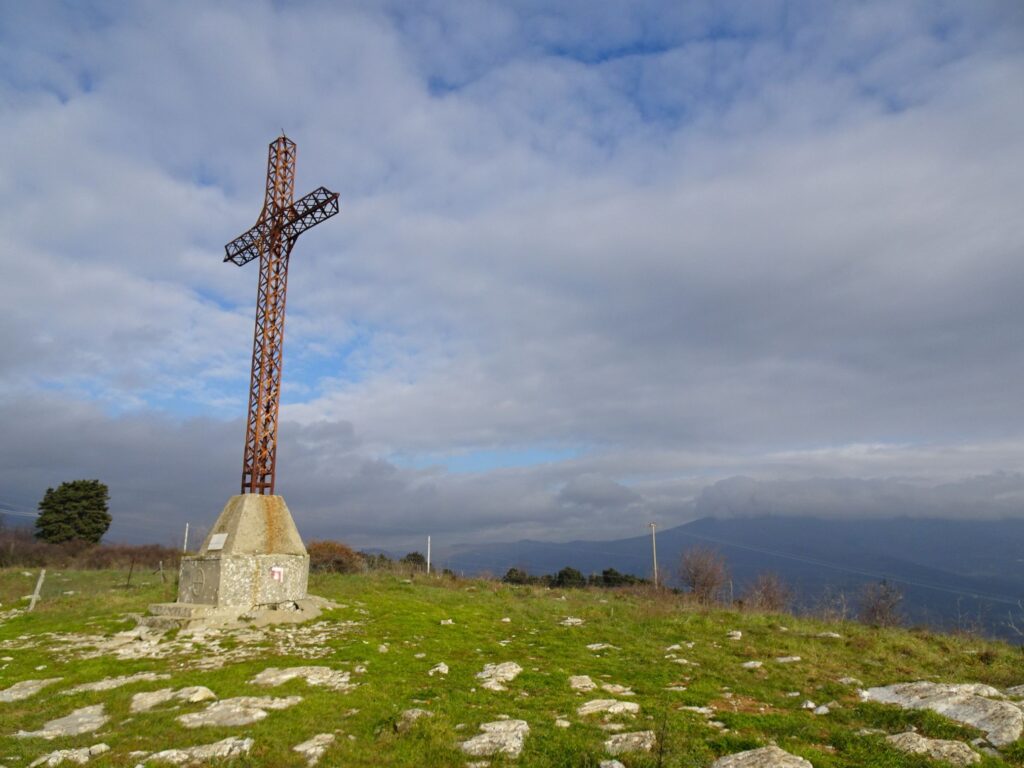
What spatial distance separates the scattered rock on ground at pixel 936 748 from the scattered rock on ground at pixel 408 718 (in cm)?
681

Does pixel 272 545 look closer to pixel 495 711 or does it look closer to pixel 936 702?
pixel 495 711

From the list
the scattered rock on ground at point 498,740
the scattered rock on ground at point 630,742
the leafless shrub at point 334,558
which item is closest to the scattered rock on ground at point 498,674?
the scattered rock on ground at point 498,740

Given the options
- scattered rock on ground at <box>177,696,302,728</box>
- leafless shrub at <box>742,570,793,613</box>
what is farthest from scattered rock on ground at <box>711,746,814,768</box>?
leafless shrub at <box>742,570,793,613</box>

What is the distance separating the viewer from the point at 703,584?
49469mm

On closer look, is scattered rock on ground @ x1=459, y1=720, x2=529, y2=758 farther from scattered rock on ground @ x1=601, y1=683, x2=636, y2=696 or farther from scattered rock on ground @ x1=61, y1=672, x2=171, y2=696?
scattered rock on ground @ x1=61, y1=672, x2=171, y2=696

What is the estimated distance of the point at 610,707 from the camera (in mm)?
10500

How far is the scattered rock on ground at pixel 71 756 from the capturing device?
8523 mm

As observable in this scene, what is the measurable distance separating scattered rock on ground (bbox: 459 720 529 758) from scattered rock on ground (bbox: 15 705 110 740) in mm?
6632

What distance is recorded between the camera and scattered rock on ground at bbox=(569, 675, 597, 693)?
39.5 ft

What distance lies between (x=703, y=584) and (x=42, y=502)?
63.8 m

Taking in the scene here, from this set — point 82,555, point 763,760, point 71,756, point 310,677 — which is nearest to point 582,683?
point 763,760

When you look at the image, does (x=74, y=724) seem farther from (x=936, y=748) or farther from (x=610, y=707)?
(x=936, y=748)

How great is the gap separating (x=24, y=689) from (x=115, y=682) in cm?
182

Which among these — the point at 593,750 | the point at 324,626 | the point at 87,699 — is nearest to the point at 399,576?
the point at 324,626
